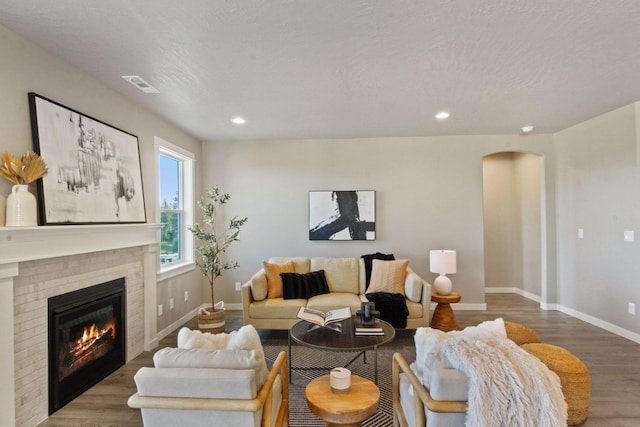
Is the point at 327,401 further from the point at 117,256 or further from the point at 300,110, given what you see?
the point at 300,110

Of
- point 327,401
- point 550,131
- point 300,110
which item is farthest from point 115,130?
point 550,131

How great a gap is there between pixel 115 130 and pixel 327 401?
116 inches

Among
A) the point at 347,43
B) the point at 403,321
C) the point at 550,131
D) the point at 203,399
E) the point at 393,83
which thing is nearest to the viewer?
the point at 203,399

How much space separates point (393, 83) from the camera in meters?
2.80

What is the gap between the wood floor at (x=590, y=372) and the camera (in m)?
2.20

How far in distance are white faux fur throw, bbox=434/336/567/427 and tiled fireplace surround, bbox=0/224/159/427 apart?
2.57 m

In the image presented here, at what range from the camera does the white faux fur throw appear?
4.25 ft

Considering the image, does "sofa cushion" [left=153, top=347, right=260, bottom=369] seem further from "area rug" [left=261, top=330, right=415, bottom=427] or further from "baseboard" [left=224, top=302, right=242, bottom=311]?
"baseboard" [left=224, top=302, right=242, bottom=311]

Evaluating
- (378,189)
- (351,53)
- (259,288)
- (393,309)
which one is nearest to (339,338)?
(393,309)

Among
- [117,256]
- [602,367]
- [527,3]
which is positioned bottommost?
[602,367]

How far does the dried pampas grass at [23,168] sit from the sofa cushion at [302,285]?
2500 millimetres

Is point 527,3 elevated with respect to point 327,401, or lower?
elevated

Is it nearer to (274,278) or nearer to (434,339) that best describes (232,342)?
(434,339)

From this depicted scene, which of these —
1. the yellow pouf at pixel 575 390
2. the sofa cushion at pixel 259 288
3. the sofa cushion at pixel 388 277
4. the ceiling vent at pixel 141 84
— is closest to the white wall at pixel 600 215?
the yellow pouf at pixel 575 390
